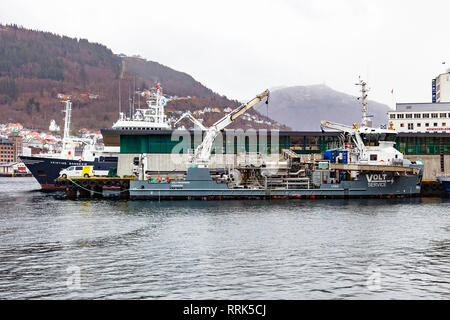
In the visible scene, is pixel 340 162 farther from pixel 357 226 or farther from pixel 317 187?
pixel 357 226

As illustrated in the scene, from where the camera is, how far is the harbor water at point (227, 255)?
15.9 meters

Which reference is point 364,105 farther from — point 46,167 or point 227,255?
point 46,167

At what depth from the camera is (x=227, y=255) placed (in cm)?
2111

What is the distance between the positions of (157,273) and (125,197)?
38244mm

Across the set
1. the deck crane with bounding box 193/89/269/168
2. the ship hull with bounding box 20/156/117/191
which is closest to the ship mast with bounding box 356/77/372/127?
the deck crane with bounding box 193/89/269/168

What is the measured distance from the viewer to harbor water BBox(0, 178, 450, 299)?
52.1ft

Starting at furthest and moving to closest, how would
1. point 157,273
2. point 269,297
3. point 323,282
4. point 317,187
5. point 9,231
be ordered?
1. point 317,187
2. point 9,231
3. point 157,273
4. point 323,282
5. point 269,297

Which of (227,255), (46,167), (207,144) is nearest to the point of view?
(227,255)

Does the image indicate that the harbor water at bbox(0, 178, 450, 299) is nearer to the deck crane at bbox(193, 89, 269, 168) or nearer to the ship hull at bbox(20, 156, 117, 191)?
the deck crane at bbox(193, 89, 269, 168)

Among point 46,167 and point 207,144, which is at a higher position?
point 207,144

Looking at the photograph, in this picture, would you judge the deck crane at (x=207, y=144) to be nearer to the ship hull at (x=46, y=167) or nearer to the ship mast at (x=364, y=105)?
the ship mast at (x=364, y=105)

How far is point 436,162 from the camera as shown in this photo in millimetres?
63750

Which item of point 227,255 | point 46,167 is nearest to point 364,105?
point 227,255
